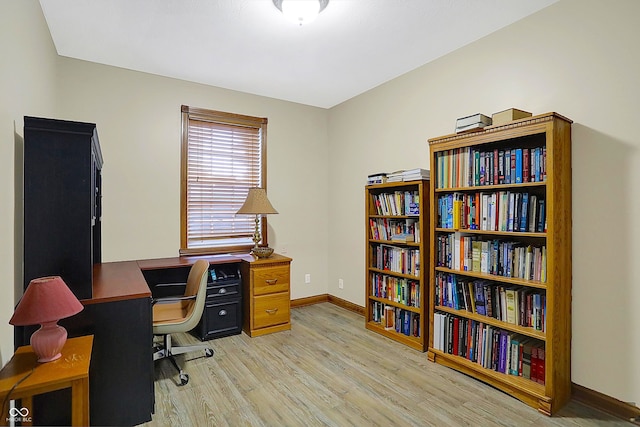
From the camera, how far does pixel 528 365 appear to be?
89.0 inches

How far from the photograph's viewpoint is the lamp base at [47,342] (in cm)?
145

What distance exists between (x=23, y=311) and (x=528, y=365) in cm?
286

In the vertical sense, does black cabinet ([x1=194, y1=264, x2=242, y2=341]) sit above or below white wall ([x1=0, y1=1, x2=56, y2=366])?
below

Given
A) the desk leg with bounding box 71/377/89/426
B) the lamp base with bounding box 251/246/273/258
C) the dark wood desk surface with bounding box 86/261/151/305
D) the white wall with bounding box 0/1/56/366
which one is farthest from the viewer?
the lamp base with bounding box 251/246/273/258

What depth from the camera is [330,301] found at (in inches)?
181

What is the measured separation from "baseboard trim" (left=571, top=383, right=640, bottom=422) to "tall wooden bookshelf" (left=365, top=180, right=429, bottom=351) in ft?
3.61

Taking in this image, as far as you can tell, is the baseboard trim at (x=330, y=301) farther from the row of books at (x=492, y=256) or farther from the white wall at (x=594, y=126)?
the white wall at (x=594, y=126)

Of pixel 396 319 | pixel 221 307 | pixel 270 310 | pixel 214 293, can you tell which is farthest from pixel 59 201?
pixel 396 319

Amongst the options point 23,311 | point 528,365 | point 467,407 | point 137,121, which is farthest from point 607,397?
point 137,121

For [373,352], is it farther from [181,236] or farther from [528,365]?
[181,236]

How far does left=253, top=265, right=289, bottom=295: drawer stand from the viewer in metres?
3.40

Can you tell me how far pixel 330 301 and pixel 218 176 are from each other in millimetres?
2231

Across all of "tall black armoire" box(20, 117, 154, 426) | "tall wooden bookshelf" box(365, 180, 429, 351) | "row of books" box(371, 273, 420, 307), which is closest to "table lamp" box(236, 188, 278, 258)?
"tall wooden bookshelf" box(365, 180, 429, 351)

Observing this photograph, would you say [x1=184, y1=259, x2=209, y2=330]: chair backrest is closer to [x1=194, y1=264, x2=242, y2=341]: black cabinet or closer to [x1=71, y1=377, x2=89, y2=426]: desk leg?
[x1=194, y1=264, x2=242, y2=341]: black cabinet
